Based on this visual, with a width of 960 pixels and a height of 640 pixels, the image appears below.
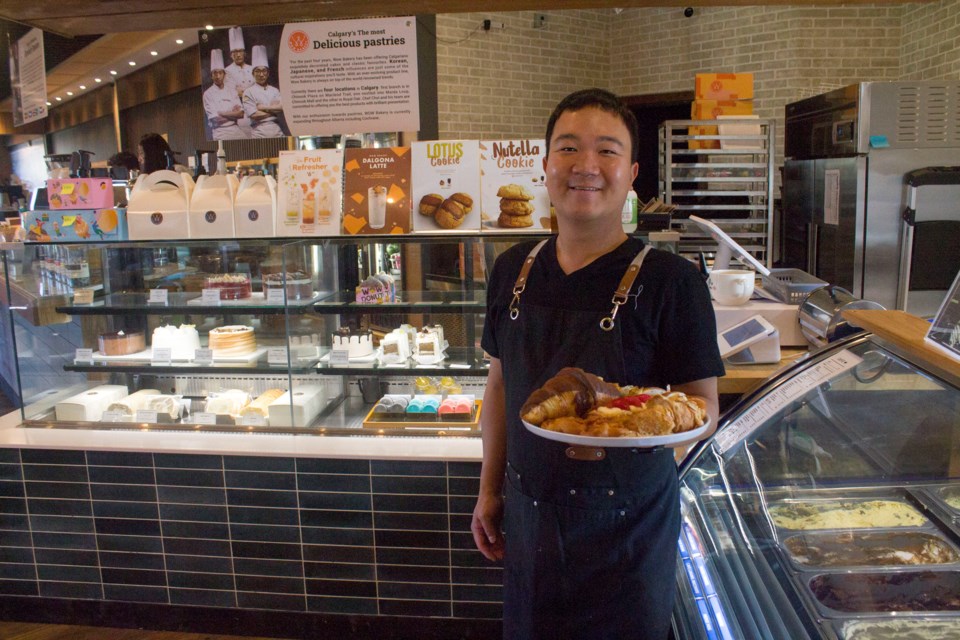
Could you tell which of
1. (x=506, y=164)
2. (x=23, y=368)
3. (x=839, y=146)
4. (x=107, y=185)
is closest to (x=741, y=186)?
(x=839, y=146)

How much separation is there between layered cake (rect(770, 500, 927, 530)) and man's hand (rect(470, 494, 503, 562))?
0.70m

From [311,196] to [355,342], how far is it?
0.67m

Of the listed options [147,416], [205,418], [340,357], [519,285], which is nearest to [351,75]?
[340,357]

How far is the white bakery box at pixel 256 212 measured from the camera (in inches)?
126

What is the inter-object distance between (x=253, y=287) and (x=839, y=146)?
369 centimetres

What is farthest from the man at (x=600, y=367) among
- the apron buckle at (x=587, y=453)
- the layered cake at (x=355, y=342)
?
the layered cake at (x=355, y=342)

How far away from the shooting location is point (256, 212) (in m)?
3.20

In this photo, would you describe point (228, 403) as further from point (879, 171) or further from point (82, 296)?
point (879, 171)

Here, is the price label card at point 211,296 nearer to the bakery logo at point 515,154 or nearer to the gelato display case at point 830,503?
the bakery logo at point 515,154

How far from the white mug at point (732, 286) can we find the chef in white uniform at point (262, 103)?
221cm

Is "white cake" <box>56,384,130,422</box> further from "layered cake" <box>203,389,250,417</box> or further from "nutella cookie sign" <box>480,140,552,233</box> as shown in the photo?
"nutella cookie sign" <box>480,140,552,233</box>

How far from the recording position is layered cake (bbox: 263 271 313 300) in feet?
10.4

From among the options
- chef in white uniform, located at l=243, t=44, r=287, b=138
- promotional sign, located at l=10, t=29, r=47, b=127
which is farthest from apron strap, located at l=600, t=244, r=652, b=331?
promotional sign, located at l=10, t=29, r=47, b=127

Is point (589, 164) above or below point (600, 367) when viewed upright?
above
